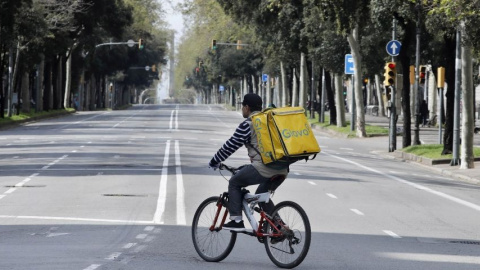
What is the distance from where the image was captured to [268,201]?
470 inches

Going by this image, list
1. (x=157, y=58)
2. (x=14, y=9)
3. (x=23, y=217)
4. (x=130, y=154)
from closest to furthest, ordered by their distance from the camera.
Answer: (x=23, y=217), (x=130, y=154), (x=14, y=9), (x=157, y=58)

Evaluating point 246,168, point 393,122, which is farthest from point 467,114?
point 246,168

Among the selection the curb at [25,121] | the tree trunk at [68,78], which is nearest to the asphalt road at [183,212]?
the curb at [25,121]

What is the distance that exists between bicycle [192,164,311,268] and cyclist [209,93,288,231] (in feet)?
0.24

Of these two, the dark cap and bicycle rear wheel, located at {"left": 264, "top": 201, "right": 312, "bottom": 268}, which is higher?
the dark cap

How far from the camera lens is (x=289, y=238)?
37.9 ft

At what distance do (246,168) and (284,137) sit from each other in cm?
62

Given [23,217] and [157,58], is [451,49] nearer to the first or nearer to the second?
[23,217]

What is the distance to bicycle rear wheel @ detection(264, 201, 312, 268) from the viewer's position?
11438mm

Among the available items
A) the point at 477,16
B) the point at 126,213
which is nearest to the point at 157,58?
the point at 477,16

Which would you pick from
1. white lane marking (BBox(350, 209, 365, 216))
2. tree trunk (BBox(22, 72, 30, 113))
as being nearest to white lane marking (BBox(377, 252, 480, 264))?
white lane marking (BBox(350, 209, 365, 216))

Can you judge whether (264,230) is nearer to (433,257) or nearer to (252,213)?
(252,213)

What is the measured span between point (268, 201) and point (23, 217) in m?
6.25

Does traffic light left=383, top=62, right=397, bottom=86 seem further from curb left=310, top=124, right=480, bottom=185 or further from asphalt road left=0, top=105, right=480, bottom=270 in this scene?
asphalt road left=0, top=105, right=480, bottom=270
